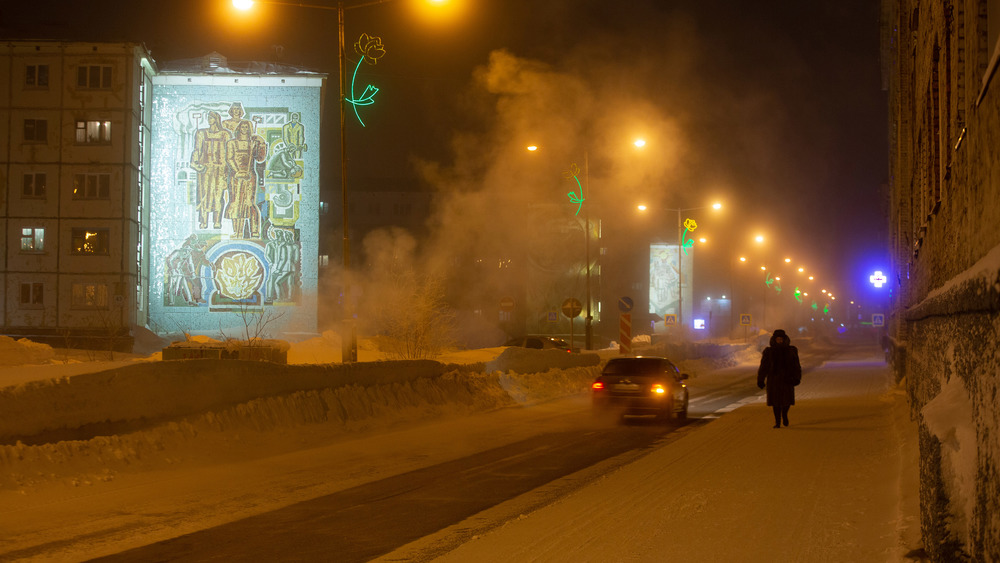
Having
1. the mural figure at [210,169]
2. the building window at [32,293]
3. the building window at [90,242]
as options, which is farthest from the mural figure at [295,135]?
the building window at [32,293]

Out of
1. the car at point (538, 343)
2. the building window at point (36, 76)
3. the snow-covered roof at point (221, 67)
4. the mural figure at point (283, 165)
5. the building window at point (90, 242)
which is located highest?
the snow-covered roof at point (221, 67)

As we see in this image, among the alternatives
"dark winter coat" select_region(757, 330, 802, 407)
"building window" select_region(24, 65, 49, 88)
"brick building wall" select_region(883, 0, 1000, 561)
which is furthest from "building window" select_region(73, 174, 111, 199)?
"brick building wall" select_region(883, 0, 1000, 561)

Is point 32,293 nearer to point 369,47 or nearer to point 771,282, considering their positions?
point 369,47

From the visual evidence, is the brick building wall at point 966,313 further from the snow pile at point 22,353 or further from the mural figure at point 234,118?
the mural figure at point 234,118

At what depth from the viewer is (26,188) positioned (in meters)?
42.6

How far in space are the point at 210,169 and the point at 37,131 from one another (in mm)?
8143

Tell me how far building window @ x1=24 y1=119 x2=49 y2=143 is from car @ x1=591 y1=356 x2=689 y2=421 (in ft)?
116

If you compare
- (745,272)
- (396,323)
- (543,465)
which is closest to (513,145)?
(396,323)

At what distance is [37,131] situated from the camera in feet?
140

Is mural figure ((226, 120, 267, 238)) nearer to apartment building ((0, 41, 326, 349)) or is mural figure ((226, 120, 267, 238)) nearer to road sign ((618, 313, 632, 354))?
apartment building ((0, 41, 326, 349))

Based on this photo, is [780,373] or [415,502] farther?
[780,373]

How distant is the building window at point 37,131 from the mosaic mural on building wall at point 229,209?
5.20 m

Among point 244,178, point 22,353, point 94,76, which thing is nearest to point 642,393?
point 22,353

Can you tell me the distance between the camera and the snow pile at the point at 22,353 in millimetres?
24469
